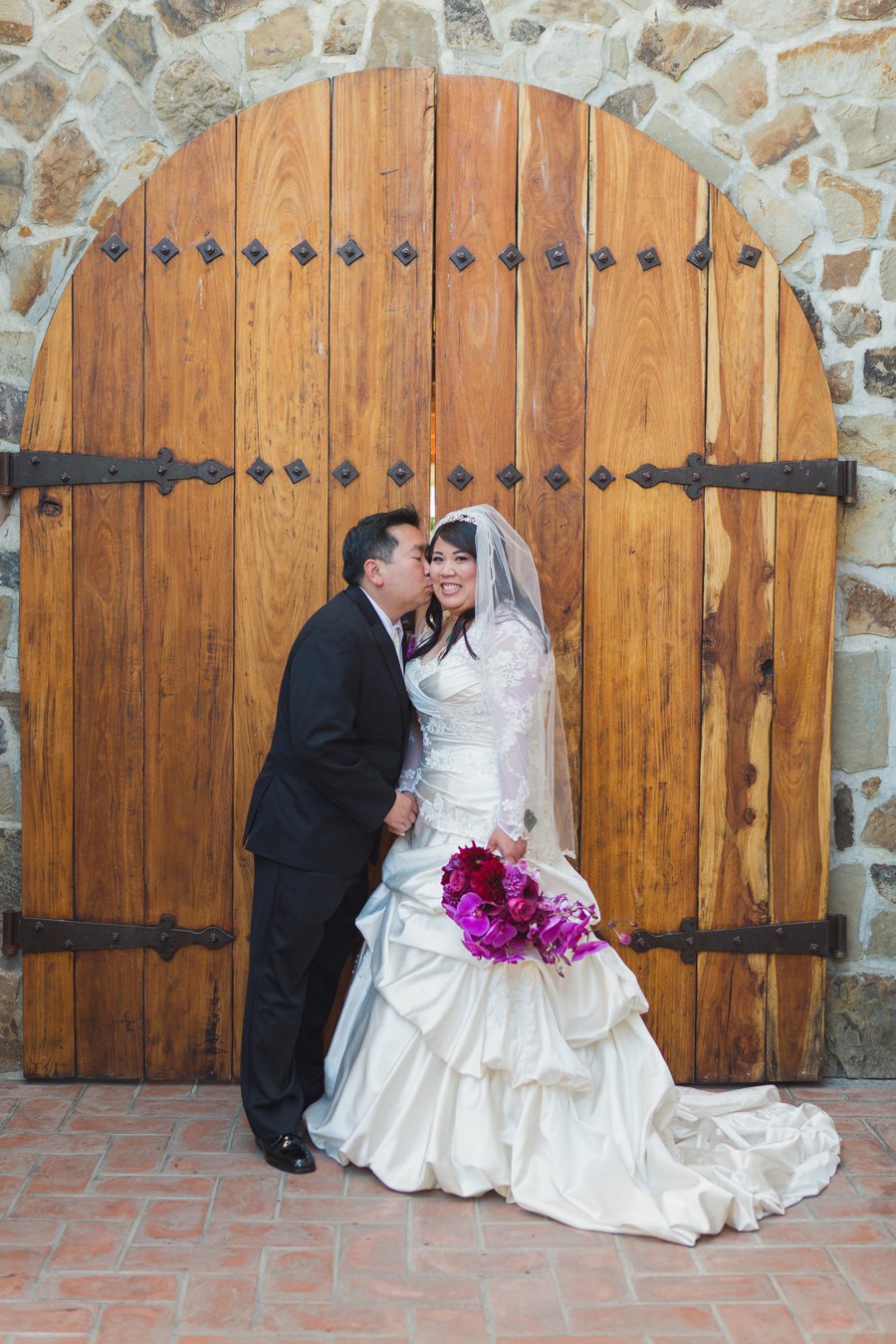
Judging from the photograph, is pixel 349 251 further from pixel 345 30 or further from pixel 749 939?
pixel 749 939

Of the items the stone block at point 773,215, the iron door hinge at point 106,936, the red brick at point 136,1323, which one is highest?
the stone block at point 773,215

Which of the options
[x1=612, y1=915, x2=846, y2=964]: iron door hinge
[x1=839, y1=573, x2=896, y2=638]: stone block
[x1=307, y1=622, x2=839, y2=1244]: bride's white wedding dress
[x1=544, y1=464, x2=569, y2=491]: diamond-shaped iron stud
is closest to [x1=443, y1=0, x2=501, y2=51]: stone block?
[x1=544, y1=464, x2=569, y2=491]: diamond-shaped iron stud

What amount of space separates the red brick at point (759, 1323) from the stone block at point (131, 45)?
338 cm

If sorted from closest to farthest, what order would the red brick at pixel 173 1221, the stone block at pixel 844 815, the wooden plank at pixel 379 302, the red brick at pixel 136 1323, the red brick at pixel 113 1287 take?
the red brick at pixel 136 1323 < the red brick at pixel 113 1287 < the red brick at pixel 173 1221 < the wooden plank at pixel 379 302 < the stone block at pixel 844 815

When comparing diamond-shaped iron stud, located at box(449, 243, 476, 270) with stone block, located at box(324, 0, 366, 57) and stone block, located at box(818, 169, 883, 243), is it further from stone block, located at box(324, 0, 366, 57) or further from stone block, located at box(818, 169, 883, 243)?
stone block, located at box(818, 169, 883, 243)

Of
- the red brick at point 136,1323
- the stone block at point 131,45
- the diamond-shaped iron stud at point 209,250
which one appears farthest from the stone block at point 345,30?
the red brick at point 136,1323

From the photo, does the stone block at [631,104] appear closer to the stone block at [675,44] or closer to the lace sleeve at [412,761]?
the stone block at [675,44]

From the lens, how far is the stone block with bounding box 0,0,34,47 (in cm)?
330

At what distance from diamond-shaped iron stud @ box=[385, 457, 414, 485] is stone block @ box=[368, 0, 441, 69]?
1112mm

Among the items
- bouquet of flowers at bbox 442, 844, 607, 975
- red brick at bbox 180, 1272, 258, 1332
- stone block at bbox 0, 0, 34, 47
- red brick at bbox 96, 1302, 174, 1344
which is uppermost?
stone block at bbox 0, 0, 34, 47

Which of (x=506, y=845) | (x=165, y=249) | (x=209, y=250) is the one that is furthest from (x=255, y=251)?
(x=506, y=845)

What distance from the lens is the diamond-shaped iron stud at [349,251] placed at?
327cm

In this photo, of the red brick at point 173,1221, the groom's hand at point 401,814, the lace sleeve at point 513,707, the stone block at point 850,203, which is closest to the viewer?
the red brick at point 173,1221

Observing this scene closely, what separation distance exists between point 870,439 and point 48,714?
2.45 metres
